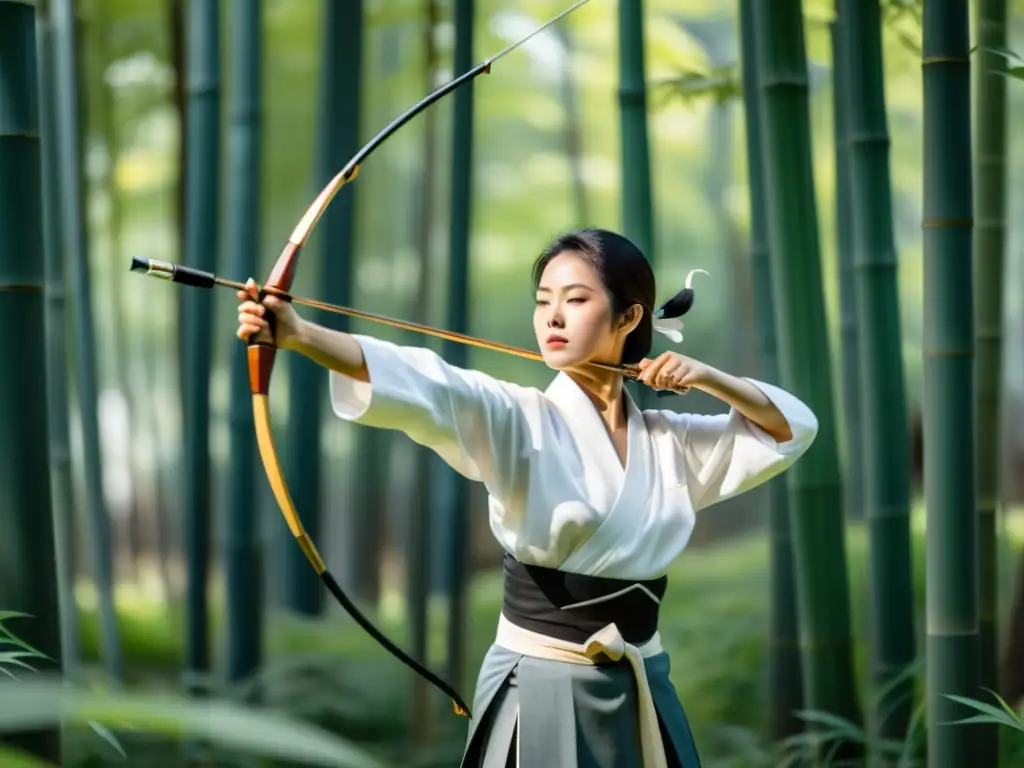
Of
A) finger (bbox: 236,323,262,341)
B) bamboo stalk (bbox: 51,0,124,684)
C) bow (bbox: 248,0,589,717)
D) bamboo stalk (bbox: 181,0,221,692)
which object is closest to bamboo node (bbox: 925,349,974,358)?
bow (bbox: 248,0,589,717)

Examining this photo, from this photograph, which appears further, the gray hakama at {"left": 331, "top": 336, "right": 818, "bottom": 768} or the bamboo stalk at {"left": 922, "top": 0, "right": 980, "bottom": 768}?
Answer: the bamboo stalk at {"left": 922, "top": 0, "right": 980, "bottom": 768}

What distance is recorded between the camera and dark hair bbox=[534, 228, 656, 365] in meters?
1.42

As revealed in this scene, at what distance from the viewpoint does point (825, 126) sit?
6.38 m

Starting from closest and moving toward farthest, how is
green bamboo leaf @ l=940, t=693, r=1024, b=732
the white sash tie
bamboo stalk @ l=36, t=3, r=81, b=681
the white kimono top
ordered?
the white kimono top < the white sash tie < green bamboo leaf @ l=940, t=693, r=1024, b=732 < bamboo stalk @ l=36, t=3, r=81, b=681

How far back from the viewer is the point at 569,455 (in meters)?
1.40

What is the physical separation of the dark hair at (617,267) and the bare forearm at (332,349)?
318 mm

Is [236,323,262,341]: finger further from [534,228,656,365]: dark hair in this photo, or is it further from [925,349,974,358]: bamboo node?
[925,349,974,358]: bamboo node

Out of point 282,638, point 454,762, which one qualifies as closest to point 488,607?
point 282,638

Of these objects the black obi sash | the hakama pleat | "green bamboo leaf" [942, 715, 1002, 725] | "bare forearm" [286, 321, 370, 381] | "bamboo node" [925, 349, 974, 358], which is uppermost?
"bare forearm" [286, 321, 370, 381]

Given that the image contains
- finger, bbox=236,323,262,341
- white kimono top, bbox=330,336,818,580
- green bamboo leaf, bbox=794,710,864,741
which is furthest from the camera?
green bamboo leaf, bbox=794,710,864,741

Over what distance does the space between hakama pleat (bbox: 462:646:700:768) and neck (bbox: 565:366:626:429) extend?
29 centimetres

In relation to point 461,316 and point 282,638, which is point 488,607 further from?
point 461,316

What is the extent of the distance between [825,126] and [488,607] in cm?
325

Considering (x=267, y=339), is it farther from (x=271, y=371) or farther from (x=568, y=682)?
(x=568, y=682)
